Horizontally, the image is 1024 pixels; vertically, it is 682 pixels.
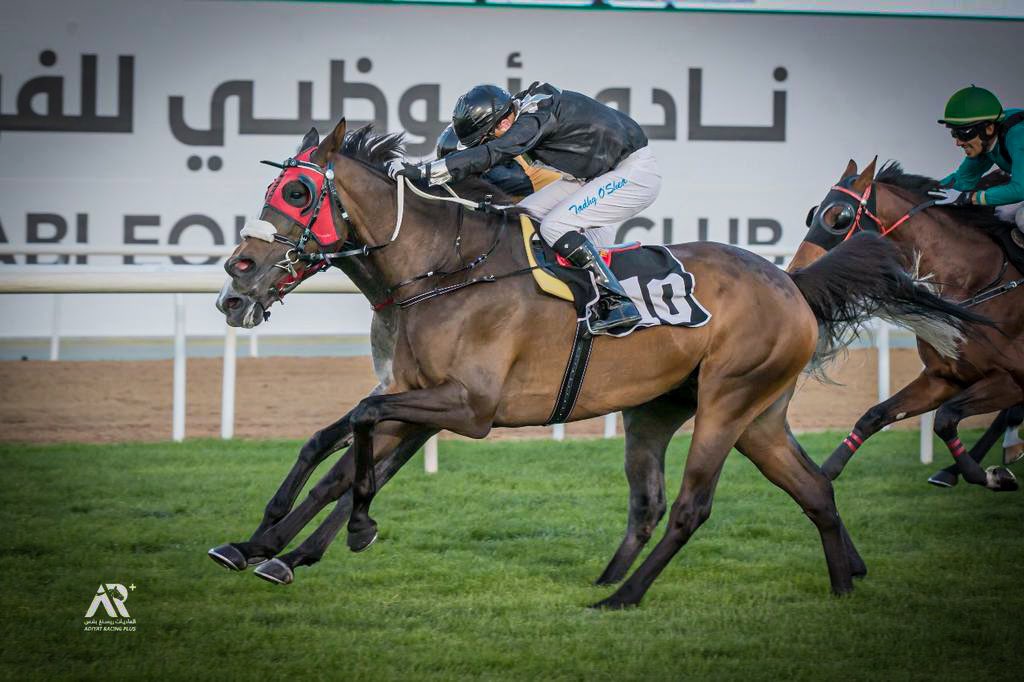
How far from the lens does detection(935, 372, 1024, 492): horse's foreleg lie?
646 centimetres

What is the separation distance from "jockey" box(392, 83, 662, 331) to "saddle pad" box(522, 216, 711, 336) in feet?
0.17

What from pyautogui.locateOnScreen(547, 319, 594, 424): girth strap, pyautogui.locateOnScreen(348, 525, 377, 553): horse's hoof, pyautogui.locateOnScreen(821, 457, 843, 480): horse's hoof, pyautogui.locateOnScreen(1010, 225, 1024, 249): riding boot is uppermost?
pyautogui.locateOnScreen(1010, 225, 1024, 249): riding boot

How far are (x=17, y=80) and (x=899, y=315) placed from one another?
26.1ft

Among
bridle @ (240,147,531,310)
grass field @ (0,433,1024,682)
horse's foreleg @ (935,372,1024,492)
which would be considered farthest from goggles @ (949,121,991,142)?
bridle @ (240,147,531,310)

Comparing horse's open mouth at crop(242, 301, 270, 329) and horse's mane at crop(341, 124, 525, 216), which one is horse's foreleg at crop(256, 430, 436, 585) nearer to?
horse's open mouth at crop(242, 301, 270, 329)

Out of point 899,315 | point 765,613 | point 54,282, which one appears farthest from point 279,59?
point 765,613

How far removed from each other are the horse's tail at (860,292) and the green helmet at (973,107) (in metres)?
1.21

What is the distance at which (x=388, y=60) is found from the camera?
1116 cm

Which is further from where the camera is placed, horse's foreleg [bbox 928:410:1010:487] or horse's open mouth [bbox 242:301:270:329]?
horse's foreleg [bbox 928:410:1010:487]

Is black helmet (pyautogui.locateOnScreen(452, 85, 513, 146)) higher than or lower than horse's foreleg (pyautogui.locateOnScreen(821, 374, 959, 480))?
higher

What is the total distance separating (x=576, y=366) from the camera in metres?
4.80

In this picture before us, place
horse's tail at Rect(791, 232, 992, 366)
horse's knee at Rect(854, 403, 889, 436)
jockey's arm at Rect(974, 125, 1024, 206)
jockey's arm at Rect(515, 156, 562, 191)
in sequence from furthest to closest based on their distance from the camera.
A: 1. horse's knee at Rect(854, 403, 889, 436)
2. jockey's arm at Rect(974, 125, 1024, 206)
3. jockey's arm at Rect(515, 156, 562, 191)
4. horse's tail at Rect(791, 232, 992, 366)

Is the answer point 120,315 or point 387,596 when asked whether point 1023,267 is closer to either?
point 387,596

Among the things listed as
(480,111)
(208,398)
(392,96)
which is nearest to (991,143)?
(480,111)
